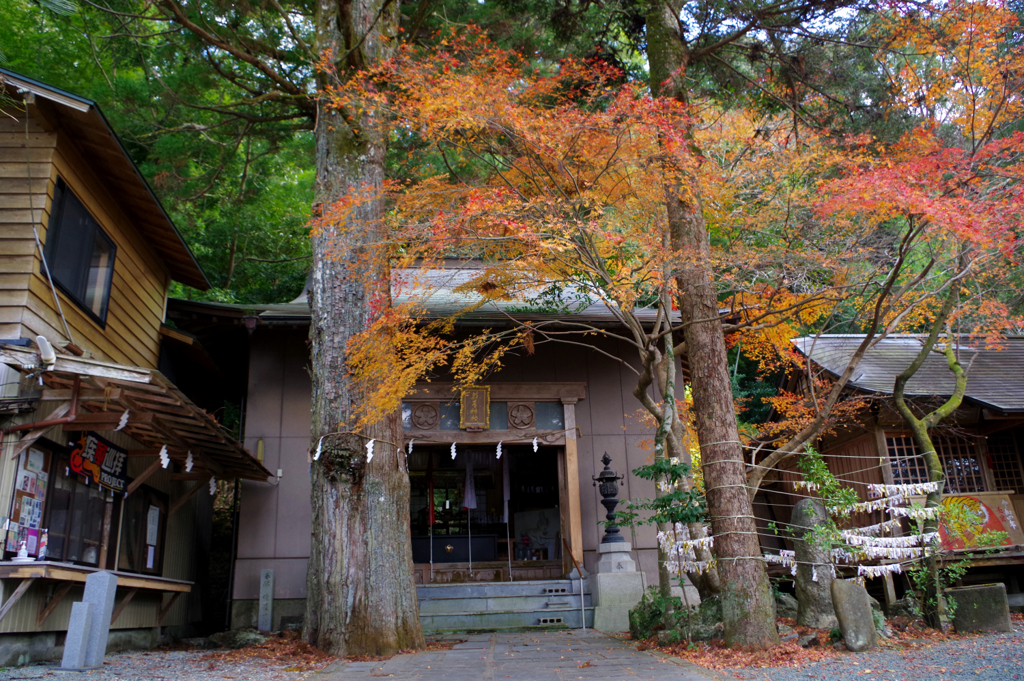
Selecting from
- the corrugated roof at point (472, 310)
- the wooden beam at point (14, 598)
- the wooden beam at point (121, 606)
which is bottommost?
the wooden beam at point (121, 606)

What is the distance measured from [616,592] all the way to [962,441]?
284 inches

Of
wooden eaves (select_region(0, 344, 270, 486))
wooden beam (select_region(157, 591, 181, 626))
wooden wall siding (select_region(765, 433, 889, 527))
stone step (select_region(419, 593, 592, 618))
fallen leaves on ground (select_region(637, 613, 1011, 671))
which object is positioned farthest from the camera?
wooden wall siding (select_region(765, 433, 889, 527))

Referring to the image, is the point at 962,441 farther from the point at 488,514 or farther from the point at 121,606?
the point at 121,606

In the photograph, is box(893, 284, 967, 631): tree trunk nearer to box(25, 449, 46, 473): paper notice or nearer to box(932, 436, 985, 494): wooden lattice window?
box(932, 436, 985, 494): wooden lattice window

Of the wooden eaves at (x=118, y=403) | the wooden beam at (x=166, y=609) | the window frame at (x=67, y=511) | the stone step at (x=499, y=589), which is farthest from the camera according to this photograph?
the stone step at (x=499, y=589)

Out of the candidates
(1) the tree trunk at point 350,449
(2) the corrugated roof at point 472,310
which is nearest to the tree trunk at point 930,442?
(2) the corrugated roof at point 472,310

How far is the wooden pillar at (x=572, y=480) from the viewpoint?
1058 cm

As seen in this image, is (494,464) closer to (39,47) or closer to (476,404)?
(476,404)

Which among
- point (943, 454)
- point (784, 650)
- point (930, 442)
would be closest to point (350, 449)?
point (784, 650)

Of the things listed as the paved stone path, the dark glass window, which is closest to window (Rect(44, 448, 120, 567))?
the dark glass window

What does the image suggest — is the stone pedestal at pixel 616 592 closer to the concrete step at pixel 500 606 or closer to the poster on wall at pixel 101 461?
the concrete step at pixel 500 606

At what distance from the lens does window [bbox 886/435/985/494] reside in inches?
459

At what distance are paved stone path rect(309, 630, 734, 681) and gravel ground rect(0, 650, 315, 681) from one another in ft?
1.91

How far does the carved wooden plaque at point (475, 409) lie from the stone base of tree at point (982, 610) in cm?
681
